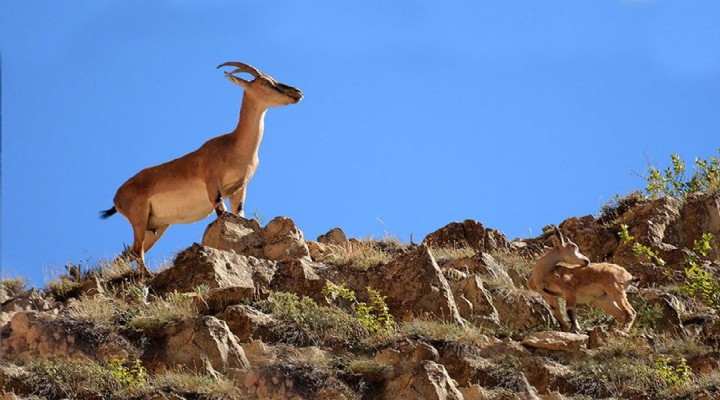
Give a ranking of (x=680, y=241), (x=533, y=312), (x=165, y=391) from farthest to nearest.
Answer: (x=680, y=241) → (x=533, y=312) → (x=165, y=391)

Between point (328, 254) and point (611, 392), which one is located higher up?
point (328, 254)

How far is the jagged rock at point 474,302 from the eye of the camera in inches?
809

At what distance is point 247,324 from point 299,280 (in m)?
1.54

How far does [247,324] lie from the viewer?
19484mm

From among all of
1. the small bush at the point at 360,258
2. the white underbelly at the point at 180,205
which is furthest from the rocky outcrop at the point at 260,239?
the white underbelly at the point at 180,205

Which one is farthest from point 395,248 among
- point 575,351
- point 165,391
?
point 165,391

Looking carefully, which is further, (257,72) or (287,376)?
(257,72)

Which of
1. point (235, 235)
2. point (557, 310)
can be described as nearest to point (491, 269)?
point (557, 310)

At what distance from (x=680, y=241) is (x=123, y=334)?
9596 mm

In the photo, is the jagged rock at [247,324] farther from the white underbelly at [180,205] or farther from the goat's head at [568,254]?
the white underbelly at [180,205]

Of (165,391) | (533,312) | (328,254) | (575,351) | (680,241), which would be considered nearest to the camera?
(165,391)

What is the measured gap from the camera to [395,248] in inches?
989

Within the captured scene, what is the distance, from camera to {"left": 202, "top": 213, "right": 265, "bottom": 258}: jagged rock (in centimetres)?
2245

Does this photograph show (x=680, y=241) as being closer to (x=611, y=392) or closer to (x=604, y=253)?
(x=604, y=253)
